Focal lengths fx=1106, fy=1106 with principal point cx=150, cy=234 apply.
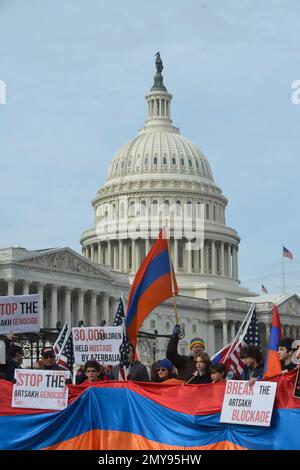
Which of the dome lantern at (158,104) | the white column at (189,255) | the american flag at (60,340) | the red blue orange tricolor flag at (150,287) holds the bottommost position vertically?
the american flag at (60,340)

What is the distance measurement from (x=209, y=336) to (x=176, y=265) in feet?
35.2

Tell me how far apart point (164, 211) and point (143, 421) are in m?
118

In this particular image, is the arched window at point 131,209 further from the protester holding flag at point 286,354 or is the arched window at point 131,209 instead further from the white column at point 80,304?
the protester holding flag at point 286,354

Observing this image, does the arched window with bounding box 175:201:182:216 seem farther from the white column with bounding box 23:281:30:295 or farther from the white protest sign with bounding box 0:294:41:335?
the white protest sign with bounding box 0:294:41:335

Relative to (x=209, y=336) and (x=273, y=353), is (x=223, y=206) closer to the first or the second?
(x=209, y=336)

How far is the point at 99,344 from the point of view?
19.5 metres

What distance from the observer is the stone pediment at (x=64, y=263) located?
313 ft

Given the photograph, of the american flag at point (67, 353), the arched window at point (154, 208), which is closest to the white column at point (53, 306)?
the arched window at point (154, 208)

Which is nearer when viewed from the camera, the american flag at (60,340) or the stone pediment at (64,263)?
the american flag at (60,340)

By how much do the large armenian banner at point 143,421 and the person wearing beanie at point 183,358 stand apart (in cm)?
159

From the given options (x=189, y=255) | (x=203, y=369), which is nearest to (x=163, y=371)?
(x=203, y=369)

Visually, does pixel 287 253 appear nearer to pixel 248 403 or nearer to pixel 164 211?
pixel 164 211

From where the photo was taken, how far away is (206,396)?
15344mm

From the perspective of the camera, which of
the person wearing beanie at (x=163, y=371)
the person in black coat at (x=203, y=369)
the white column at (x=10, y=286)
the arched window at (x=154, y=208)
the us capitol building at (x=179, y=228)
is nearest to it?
the person in black coat at (x=203, y=369)
